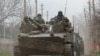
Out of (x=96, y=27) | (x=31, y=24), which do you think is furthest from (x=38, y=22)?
(x=96, y=27)

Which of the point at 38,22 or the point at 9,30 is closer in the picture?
the point at 38,22

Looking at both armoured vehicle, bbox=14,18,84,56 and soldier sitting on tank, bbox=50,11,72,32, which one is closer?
armoured vehicle, bbox=14,18,84,56

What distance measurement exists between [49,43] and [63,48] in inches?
25.4

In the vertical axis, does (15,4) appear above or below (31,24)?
above

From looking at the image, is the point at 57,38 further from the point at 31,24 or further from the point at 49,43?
the point at 31,24

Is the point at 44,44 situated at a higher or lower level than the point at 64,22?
lower

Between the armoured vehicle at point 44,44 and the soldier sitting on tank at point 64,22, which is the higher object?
the soldier sitting on tank at point 64,22

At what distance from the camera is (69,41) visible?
50.9 feet

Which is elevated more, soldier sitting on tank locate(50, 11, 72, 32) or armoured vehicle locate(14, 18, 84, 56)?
soldier sitting on tank locate(50, 11, 72, 32)

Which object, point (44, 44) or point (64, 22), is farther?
point (64, 22)

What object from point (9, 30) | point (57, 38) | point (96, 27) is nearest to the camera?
point (57, 38)

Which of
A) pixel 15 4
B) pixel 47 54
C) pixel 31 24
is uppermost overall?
pixel 15 4

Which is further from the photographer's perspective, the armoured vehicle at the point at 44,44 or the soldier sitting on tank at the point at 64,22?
the soldier sitting on tank at the point at 64,22

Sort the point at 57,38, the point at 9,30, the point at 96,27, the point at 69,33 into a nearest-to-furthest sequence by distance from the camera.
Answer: the point at 57,38 → the point at 69,33 → the point at 96,27 → the point at 9,30
